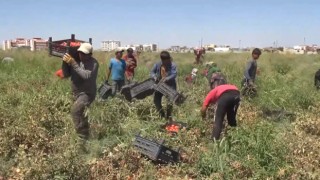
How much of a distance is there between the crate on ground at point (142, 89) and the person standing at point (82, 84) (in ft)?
6.68

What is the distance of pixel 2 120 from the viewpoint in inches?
279

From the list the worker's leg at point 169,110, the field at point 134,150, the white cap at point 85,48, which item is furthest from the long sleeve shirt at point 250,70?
the white cap at point 85,48

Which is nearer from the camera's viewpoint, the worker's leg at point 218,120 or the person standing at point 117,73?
the worker's leg at point 218,120

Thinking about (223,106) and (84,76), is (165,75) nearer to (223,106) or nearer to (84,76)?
(223,106)

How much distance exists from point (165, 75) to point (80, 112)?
7.25ft

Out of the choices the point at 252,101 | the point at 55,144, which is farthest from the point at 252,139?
the point at 252,101

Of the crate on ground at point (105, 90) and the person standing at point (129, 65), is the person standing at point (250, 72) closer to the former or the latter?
the crate on ground at point (105, 90)

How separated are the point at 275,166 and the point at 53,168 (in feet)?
8.67

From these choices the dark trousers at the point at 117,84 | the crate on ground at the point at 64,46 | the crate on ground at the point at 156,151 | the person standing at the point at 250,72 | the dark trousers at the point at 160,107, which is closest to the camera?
the crate on ground at the point at 156,151

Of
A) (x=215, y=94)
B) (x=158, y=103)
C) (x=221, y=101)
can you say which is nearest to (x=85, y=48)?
(x=215, y=94)

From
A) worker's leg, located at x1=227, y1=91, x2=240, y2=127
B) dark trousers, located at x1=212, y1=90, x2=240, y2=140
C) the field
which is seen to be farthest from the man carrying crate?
dark trousers, located at x1=212, y1=90, x2=240, y2=140

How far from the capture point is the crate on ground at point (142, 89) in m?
8.49

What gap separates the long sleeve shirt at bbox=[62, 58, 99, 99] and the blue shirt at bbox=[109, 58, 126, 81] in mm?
3904

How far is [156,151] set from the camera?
561cm
